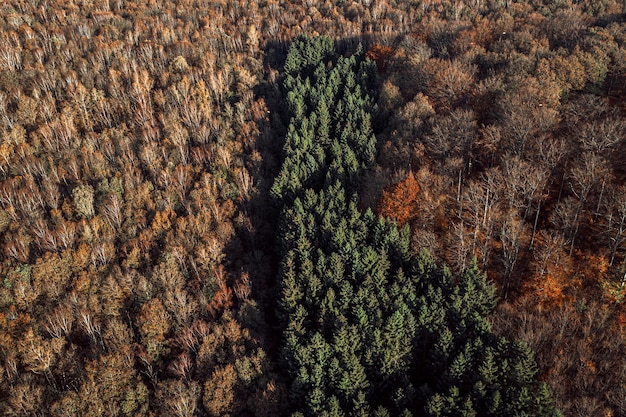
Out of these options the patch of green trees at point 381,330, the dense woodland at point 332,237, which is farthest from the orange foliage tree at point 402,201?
the patch of green trees at point 381,330

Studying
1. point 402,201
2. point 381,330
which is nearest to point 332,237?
point 402,201

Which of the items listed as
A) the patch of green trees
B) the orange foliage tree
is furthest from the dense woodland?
the orange foliage tree

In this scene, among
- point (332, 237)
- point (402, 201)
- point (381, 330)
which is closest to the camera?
point (381, 330)

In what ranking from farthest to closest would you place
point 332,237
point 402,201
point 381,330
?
1. point 332,237
2. point 402,201
3. point 381,330

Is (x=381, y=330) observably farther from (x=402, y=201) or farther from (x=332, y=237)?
(x=402, y=201)

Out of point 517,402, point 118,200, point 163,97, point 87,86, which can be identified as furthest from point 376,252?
point 87,86

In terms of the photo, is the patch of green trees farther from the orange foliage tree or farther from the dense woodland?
the orange foliage tree

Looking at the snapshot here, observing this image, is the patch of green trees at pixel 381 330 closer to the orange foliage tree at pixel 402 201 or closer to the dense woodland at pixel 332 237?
the dense woodland at pixel 332 237

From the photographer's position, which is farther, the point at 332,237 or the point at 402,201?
the point at 332,237
